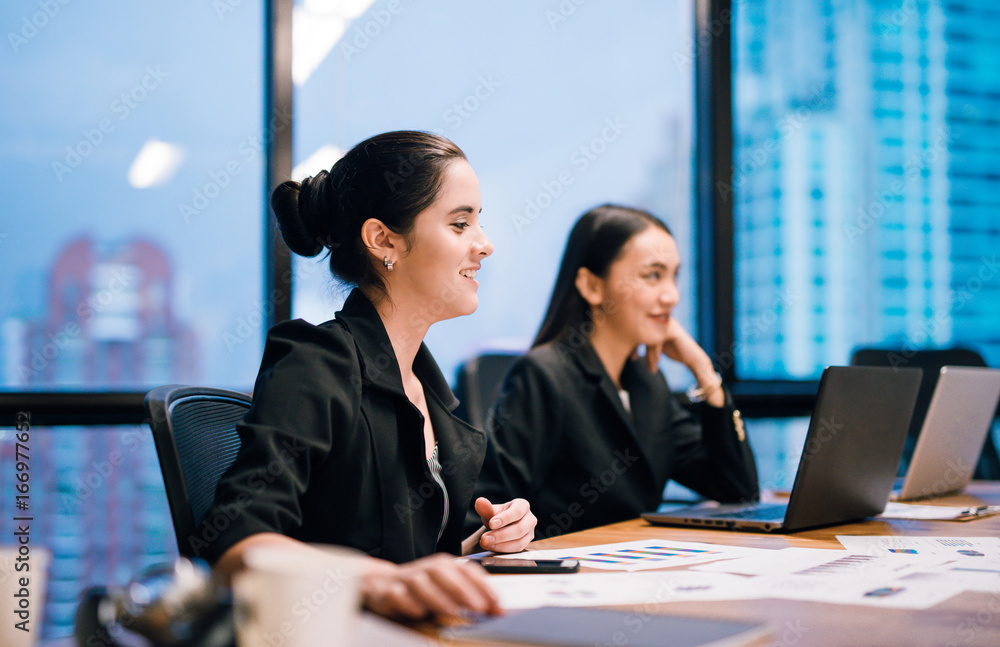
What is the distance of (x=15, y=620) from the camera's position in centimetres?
99

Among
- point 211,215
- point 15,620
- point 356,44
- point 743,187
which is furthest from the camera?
point 743,187

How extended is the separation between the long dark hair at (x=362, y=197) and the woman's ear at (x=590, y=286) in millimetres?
722

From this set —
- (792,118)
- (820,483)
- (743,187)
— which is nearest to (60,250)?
(820,483)

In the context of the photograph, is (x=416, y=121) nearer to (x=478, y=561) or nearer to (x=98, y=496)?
(x=98, y=496)

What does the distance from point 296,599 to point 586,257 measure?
1643mm

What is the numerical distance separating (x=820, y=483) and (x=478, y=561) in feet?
2.19

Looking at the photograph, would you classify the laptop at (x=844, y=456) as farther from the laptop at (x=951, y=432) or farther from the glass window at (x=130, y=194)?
the glass window at (x=130, y=194)

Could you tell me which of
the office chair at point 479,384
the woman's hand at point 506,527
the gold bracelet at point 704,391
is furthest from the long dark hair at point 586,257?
the woman's hand at point 506,527

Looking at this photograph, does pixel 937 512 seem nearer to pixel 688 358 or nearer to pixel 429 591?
pixel 688 358

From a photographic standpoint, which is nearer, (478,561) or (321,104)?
(478,561)

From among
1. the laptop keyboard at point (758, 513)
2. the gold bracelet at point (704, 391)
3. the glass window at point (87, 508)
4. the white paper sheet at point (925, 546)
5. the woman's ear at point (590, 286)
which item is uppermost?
the woman's ear at point (590, 286)

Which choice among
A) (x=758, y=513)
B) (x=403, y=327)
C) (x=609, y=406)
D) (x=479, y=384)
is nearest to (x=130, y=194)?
(x=479, y=384)

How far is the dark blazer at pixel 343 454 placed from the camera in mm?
986

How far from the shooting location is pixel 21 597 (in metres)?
0.98
